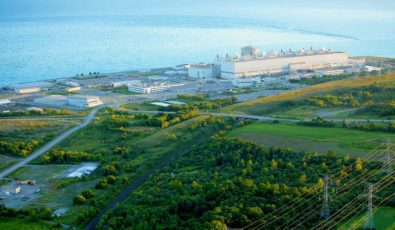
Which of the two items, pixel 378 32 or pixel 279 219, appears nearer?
pixel 279 219

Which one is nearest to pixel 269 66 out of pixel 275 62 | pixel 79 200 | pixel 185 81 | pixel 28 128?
pixel 275 62

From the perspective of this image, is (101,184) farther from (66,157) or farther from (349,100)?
(349,100)

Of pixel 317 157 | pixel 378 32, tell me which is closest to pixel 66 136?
pixel 317 157

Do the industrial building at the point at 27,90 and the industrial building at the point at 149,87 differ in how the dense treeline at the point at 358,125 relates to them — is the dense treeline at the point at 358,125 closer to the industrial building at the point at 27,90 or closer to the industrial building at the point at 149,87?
the industrial building at the point at 149,87

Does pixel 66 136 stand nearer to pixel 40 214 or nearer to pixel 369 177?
pixel 40 214

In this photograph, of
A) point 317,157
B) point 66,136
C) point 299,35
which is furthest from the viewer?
point 299,35

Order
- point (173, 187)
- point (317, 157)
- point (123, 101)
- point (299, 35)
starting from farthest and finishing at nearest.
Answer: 1. point (299, 35)
2. point (123, 101)
3. point (317, 157)
4. point (173, 187)

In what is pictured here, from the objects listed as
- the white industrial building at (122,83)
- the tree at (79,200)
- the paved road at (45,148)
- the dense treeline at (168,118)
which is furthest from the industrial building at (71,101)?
the tree at (79,200)
